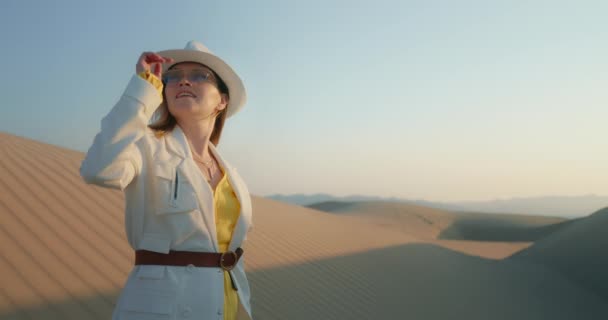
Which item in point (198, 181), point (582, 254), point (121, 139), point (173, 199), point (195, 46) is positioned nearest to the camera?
point (121, 139)

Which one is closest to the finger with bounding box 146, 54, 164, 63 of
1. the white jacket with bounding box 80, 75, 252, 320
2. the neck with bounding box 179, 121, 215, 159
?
the white jacket with bounding box 80, 75, 252, 320

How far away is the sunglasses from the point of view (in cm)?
190

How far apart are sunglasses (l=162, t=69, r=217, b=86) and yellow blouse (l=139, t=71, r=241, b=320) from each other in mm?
259

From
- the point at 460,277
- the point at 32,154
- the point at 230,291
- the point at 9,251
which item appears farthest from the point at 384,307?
the point at 32,154

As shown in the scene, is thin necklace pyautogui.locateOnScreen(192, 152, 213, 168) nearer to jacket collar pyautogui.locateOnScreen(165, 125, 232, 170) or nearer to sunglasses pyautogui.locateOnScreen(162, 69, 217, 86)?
jacket collar pyautogui.locateOnScreen(165, 125, 232, 170)

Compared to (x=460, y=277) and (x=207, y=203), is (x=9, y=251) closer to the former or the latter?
(x=207, y=203)

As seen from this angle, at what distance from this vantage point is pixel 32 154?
621cm

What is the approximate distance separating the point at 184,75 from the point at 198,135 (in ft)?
0.84

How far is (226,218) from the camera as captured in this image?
1840 millimetres

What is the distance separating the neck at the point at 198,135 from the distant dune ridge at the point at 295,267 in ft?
6.91

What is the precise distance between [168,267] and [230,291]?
0.91ft

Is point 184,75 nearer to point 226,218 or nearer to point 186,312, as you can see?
point 226,218

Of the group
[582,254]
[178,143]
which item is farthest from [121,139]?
[582,254]

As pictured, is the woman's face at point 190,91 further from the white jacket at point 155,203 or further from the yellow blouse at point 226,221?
the yellow blouse at point 226,221
